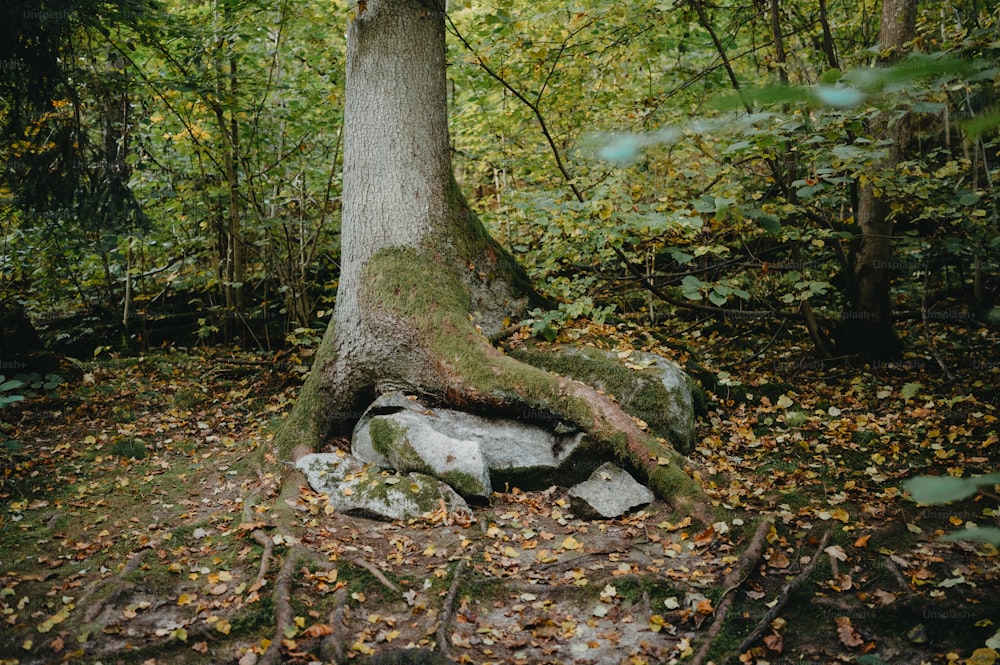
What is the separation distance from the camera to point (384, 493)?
5.21 metres

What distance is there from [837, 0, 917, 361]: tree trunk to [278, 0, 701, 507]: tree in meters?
4.05

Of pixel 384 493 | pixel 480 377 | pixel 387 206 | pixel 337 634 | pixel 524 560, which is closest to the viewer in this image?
pixel 337 634

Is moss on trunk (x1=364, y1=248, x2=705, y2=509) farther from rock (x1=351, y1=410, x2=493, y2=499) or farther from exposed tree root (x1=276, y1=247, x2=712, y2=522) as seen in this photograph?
rock (x1=351, y1=410, x2=493, y2=499)

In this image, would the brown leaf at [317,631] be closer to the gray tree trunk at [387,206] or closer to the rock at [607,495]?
the rock at [607,495]

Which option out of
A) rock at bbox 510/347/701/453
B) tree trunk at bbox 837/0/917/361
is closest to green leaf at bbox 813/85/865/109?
rock at bbox 510/347/701/453

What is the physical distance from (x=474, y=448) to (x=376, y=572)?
145cm

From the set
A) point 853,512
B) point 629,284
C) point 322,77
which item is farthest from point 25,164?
point 853,512

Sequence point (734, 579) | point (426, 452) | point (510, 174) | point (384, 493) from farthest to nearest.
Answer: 1. point (510, 174)
2. point (426, 452)
3. point (384, 493)
4. point (734, 579)

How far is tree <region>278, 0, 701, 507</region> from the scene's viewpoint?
587cm

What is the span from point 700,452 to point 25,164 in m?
7.61

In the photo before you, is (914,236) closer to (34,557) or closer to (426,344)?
(426,344)

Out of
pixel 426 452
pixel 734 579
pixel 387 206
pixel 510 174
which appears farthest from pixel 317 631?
pixel 510 174

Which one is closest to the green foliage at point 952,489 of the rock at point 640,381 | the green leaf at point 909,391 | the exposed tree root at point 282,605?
the exposed tree root at point 282,605

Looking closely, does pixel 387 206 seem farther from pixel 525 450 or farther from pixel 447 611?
pixel 447 611
